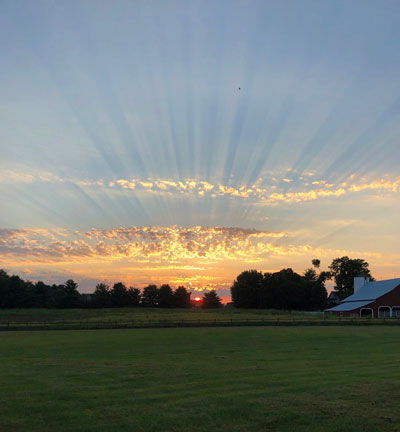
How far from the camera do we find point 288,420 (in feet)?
34.8

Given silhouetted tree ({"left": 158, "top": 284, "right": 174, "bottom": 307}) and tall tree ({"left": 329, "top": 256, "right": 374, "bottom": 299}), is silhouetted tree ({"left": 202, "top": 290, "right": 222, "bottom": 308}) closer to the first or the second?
silhouetted tree ({"left": 158, "top": 284, "right": 174, "bottom": 307})

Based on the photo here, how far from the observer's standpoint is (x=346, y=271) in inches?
6038

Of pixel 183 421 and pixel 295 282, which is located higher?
pixel 295 282

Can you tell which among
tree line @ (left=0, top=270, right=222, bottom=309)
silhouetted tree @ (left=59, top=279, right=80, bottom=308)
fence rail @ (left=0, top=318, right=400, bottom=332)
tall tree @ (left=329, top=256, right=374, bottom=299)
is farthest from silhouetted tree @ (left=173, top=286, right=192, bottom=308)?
fence rail @ (left=0, top=318, right=400, bottom=332)

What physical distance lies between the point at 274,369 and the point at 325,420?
8505mm

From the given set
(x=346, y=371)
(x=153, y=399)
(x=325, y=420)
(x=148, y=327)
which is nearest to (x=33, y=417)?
(x=153, y=399)

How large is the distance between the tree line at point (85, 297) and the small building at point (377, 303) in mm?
80852

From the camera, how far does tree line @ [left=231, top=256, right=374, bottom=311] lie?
14575cm

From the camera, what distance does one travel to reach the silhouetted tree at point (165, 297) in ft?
566

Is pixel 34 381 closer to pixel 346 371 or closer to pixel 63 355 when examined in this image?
pixel 63 355

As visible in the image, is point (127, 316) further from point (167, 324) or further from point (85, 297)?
point (85, 297)

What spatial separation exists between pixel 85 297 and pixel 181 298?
37.2m

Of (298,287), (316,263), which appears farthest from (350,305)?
(316,263)

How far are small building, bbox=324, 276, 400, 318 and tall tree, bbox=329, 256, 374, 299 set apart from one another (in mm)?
46189
